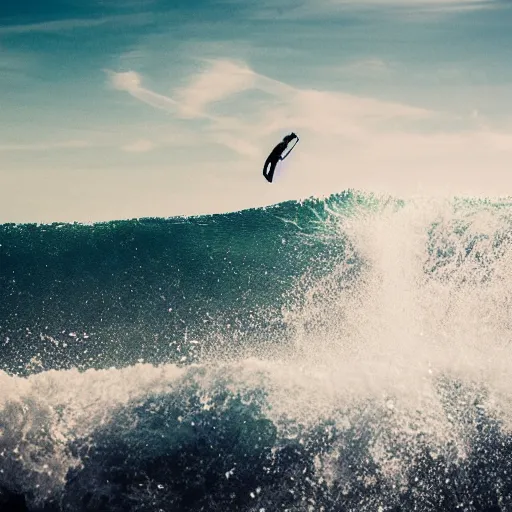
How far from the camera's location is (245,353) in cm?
809

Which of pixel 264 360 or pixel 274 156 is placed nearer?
pixel 274 156

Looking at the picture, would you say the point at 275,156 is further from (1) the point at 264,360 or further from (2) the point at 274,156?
(1) the point at 264,360

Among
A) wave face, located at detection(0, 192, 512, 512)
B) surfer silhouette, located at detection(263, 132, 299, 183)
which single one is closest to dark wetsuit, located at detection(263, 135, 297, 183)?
surfer silhouette, located at detection(263, 132, 299, 183)

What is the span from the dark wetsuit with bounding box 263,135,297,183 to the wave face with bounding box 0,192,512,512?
211 centimetres

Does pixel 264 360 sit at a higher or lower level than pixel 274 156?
lower

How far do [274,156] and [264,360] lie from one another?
2.76m

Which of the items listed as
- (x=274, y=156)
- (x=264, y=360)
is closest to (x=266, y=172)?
(x=274, y=156)

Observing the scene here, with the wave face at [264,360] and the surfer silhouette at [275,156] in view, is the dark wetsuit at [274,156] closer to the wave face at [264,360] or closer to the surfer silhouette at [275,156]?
the surfer silhouette at [275,156]

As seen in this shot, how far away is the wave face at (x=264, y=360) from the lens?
4.55 m

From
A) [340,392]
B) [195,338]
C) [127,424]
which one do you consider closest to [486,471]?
[340,392]

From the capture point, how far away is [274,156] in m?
6.07

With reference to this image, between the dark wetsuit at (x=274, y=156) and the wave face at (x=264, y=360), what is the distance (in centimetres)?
211

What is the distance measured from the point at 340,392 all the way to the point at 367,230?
4.67m

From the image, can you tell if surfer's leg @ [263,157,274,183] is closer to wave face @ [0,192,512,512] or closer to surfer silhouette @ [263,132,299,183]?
surfer silhouette @ [263,132,299,183]
